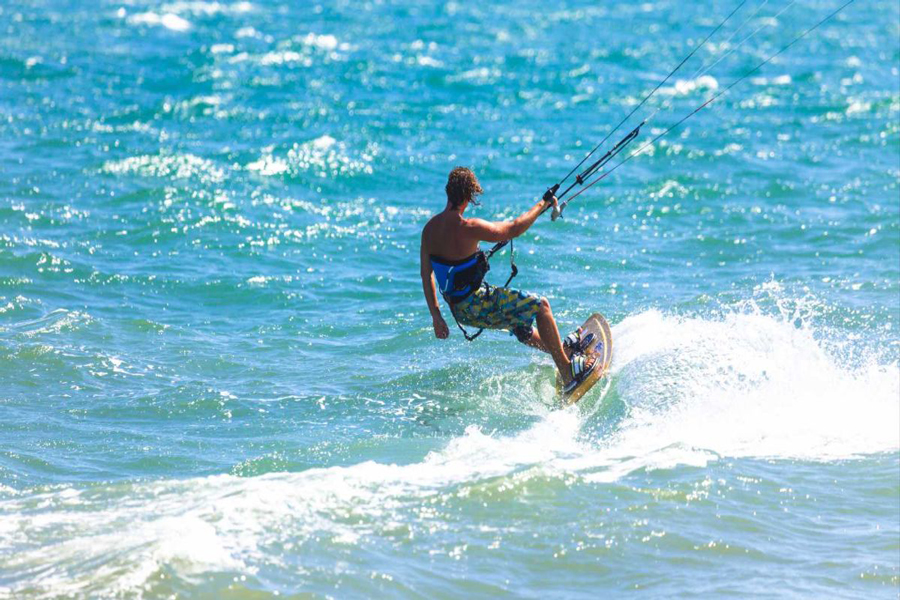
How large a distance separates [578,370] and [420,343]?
85.9 inches

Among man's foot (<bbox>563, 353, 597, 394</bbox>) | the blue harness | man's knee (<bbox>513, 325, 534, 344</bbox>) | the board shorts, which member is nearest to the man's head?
the blue harness

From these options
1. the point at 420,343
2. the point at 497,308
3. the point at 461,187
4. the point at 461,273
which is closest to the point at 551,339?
the point at 497,308

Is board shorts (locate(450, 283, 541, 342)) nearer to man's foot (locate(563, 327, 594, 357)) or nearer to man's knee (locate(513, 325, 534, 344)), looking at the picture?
man's knee (locate(513, 325, 534, 344))

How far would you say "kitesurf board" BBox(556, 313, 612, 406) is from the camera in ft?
30.8

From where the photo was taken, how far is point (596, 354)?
9711mm

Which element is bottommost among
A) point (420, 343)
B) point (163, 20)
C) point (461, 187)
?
point (420, 343)

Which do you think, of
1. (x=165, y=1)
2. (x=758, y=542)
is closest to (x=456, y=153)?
(x=758, y=542)

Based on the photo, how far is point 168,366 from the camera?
405 inches

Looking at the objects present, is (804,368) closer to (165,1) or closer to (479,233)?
(479,233)

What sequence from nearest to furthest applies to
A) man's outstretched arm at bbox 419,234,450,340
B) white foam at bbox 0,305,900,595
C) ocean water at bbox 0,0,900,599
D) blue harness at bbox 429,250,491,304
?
white foam at bbox 0,305,900,595 → ocean water at bbox 0,0,900,599 → blue harness at bbox 429,250,491,304 → man's outstretched arm at bbox 419,234,450,340

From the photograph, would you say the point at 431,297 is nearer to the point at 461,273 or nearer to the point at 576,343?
the point at 461,273

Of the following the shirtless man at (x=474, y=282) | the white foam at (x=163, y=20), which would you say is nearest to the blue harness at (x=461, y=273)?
the shirtless man at (x=474, y=282)

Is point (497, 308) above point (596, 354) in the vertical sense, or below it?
above

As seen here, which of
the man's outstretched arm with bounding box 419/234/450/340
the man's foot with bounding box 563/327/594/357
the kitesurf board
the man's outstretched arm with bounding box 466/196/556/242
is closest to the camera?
the man's outstretched arm with bounding box 466/196/556/242
